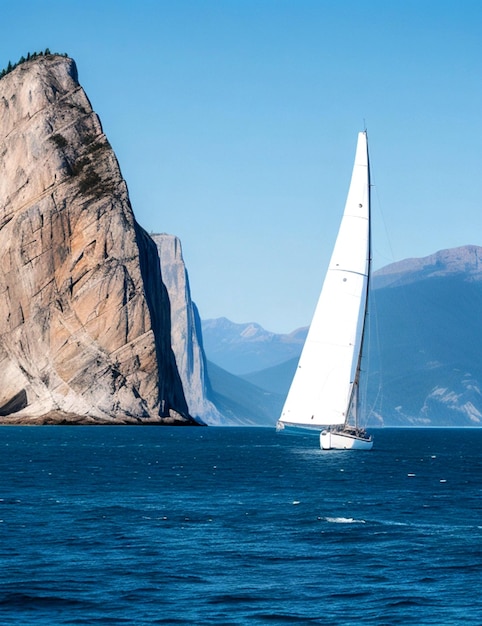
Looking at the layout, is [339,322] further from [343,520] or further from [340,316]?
[343,520]

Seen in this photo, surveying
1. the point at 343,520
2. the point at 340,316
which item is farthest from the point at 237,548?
the point at 340,316

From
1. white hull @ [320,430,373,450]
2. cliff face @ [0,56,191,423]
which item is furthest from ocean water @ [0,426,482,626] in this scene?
cliff face @ [0,56,191,423]

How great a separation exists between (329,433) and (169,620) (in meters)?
66.8

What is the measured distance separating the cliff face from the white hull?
269 ft

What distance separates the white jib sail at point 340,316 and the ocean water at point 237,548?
16355mm

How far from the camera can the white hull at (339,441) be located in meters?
97.8

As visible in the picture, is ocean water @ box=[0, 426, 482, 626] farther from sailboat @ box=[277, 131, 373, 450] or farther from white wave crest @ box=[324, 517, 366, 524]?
sailboat @ box=[277, 131, 373, 450]

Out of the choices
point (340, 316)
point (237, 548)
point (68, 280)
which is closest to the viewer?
point (237, 548)

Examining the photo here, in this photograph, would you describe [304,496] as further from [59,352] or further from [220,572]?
[59,352]

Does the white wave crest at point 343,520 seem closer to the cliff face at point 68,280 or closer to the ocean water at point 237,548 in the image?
the ocean water at point 237,548

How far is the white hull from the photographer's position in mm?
97812

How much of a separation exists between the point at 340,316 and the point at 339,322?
0.49m

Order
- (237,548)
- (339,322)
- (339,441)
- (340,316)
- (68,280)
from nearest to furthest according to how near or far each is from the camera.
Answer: (237,548)
(340,316)
(339,322)
(339,441)
(68,280)

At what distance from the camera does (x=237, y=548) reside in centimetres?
4275
